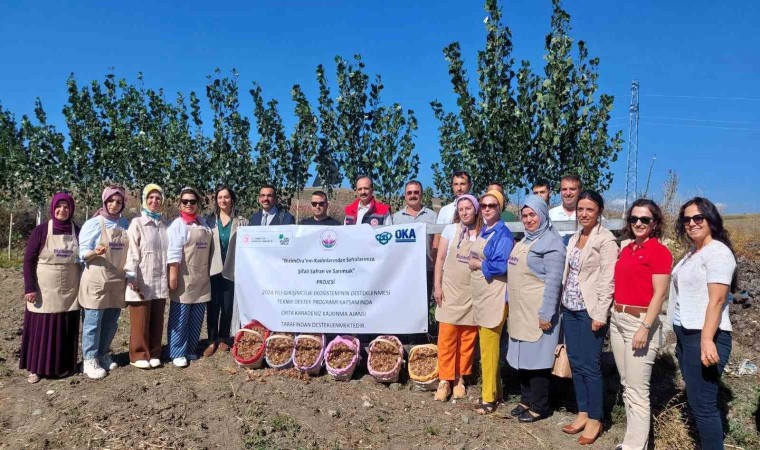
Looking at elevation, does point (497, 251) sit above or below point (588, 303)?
above

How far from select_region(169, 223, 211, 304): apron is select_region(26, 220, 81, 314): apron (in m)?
1.05

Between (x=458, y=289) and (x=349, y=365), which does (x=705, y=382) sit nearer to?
(x=458, y=289)

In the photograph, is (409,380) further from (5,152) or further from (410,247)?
(5,152)

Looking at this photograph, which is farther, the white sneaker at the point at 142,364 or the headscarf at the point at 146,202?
the white sneaker at the point at 142,364

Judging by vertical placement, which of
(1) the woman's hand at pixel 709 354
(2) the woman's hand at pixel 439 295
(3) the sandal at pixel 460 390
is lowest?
(3) the sandal at pixel 460 390

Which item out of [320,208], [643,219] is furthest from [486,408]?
[320,208]

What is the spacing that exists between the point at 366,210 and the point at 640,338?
3.34 meters

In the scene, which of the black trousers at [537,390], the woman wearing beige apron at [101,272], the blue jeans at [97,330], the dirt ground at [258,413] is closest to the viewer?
the dirt ground at [258,413]

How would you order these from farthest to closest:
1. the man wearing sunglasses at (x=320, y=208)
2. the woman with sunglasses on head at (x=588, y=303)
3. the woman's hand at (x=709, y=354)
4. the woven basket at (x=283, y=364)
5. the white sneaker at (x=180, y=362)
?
the man wearing sunglasses at (x=320, y=208) → the white sneaker at (x=180, y=362) → the woven basket at (x=283, y=364) → the woman with sunglasses on head at (x=588, y=303) → the woman's hand at (x=709, y=354)

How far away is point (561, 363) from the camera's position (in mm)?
4293

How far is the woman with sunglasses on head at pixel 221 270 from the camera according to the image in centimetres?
605

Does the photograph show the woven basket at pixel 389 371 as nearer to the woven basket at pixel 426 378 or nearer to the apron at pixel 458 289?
the woven basket at pixel 426 378

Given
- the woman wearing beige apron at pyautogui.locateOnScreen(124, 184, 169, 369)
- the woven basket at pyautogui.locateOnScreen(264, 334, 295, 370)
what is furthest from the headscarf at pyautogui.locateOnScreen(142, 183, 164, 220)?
the woven basket at pyautogui.locateOnScreen(264, 334, 295, 370)

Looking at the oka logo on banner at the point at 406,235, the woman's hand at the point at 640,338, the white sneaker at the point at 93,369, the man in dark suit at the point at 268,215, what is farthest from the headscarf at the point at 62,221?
the woman's hand at the point at 640,338
